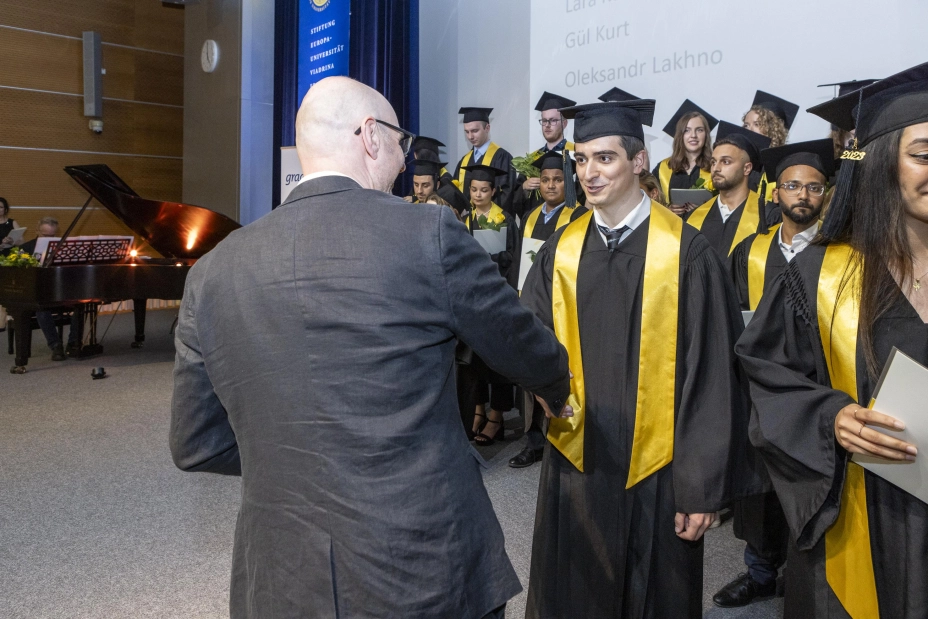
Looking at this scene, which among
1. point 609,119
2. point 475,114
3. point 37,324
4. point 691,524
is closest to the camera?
point 691,524

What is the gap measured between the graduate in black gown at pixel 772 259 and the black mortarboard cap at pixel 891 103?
123 centimetres

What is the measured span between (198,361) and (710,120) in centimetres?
481

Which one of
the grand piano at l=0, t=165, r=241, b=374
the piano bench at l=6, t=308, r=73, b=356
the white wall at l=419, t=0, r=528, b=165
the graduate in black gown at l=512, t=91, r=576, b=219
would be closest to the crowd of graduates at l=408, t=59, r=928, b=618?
the graduate in black gown at l=512, t=91, r=576, b=219

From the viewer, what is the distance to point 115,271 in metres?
6.97

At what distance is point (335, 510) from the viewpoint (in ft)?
4.16

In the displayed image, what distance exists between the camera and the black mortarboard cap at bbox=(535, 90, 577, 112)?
6.19 m

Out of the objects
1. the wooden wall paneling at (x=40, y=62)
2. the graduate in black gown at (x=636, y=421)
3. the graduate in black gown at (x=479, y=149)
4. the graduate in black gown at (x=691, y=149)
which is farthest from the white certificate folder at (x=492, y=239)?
the wooden wall paneling at (x=40, y=62)

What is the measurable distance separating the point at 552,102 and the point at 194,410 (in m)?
5.32

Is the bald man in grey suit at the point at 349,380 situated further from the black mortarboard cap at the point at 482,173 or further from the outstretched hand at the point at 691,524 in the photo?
the black mortarboard cap at the point at 482,173

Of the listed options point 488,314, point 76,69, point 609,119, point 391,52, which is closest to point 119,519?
point 609,119

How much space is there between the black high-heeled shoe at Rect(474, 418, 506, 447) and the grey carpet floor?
9cm

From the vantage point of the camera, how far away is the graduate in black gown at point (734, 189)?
14.2 feet

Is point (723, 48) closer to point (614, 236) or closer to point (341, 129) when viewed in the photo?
point (614, 236)

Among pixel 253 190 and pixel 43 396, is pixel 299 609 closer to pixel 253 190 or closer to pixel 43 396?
pixel 43 396
